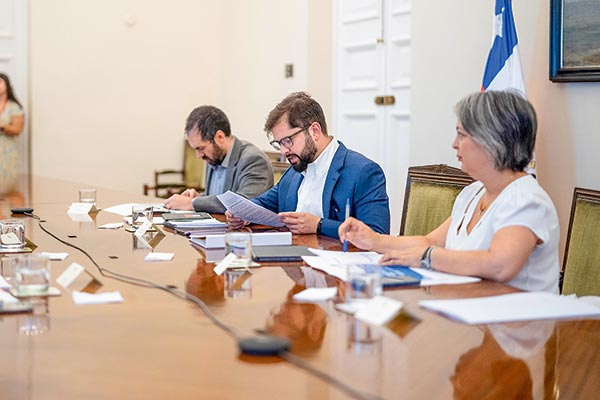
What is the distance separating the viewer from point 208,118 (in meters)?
4.65

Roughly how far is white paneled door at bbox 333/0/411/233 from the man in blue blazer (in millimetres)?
2429

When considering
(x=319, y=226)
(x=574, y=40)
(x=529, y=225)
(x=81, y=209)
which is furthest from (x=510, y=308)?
(x=81, y=209)

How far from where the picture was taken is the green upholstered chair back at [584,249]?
2863mm

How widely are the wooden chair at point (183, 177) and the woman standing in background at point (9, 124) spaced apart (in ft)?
3.96

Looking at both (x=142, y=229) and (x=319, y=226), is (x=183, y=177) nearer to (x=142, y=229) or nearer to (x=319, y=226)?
(x=142, y=229)

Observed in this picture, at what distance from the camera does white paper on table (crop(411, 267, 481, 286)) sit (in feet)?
7.52

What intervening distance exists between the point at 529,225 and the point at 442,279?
28cm

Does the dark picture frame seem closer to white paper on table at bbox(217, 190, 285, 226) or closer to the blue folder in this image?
white paper on table at bbox(217, 190, 285, 226)

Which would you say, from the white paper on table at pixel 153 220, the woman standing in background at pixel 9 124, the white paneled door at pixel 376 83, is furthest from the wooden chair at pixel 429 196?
the woman standing in background at pixel 9 124

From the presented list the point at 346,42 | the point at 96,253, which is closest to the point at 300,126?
the point at 96,253

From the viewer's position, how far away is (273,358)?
1.63m

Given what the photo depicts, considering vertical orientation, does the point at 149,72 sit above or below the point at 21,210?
above

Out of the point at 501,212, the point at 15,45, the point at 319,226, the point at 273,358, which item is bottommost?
the point at 273,358

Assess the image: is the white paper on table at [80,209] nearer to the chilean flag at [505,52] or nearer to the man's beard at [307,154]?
the man's beard at [307,154]
